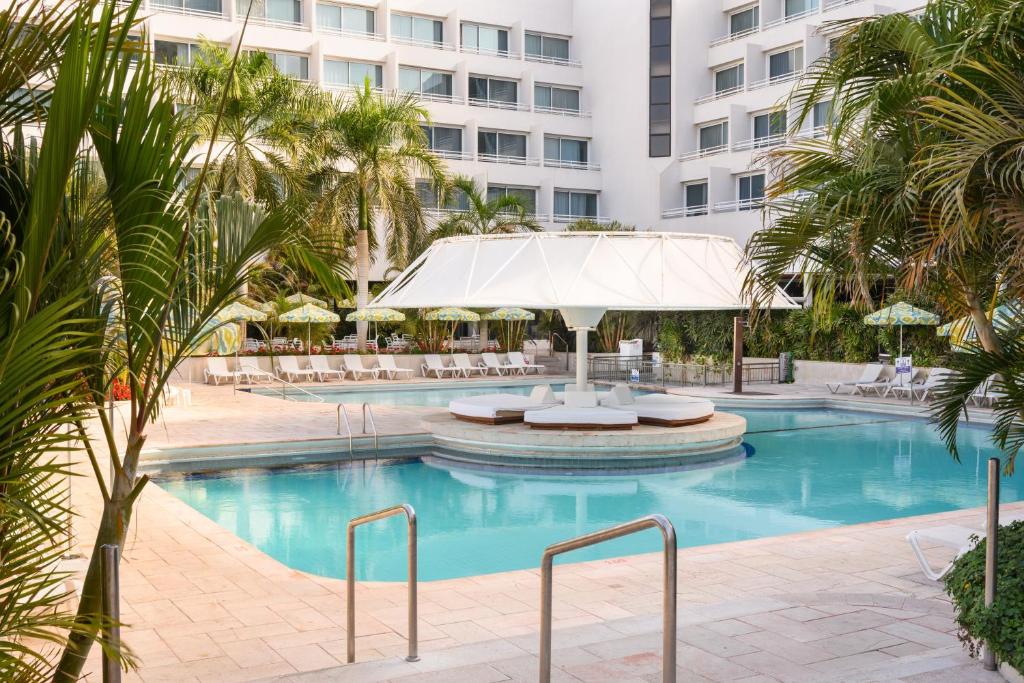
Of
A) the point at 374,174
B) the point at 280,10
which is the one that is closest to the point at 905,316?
the point at 374,174

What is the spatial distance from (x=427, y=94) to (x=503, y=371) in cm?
1600

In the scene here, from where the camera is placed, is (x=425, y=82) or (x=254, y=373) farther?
(x=425, y=82)

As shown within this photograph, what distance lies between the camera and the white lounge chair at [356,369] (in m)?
29.9

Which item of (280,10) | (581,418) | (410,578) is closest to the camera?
(410,578)

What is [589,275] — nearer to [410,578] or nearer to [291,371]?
[410,578]

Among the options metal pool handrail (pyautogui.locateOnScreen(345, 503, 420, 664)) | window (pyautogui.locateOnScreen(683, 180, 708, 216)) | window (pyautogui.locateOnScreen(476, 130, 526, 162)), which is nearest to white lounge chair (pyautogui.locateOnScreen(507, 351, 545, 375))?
window (pyautogui.locateOnScreen(683, 180, 708, 216))

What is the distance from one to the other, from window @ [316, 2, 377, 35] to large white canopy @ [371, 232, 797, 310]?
26.1 meters

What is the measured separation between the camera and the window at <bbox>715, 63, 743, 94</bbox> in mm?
40094

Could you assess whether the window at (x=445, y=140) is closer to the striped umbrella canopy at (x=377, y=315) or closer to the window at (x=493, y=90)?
the window at (x=493, y=90)

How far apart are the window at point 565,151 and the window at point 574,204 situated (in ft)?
4.39

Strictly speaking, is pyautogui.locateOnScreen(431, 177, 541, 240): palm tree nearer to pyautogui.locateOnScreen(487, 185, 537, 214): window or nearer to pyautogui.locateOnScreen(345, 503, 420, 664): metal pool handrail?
pyautogui.locateOnScreen(487, 185, 537, 214): window

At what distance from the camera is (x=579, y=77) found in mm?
45844

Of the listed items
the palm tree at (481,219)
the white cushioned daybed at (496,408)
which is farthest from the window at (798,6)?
the white cushioned daybed at (496,408)

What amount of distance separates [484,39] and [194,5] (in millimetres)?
12902
